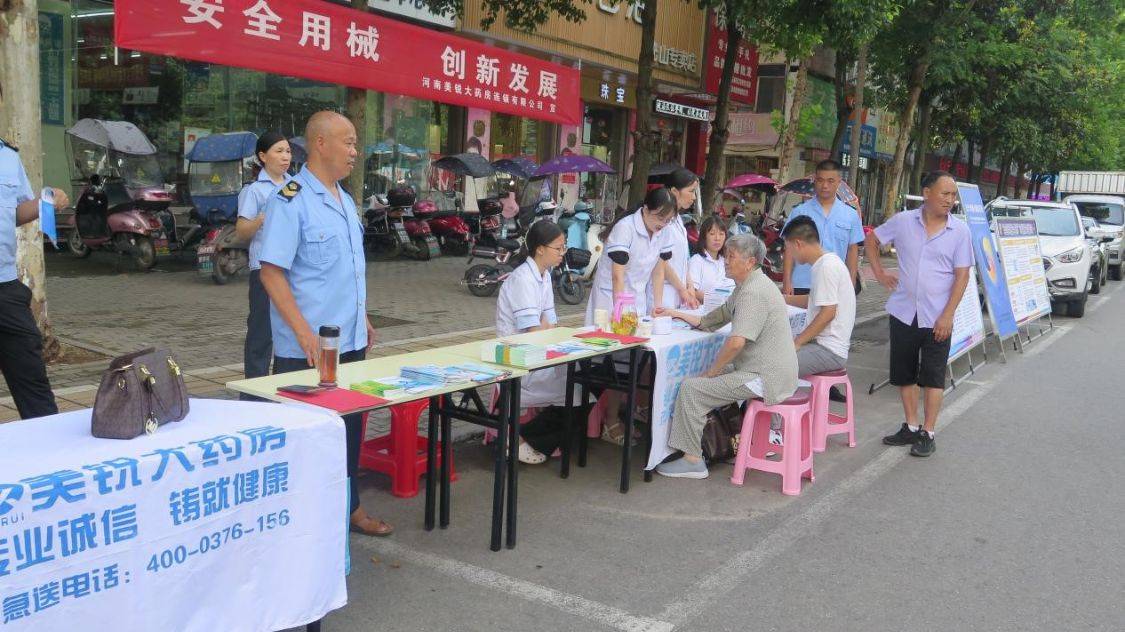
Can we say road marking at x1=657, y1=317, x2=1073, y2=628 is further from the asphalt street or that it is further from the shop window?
the shop window

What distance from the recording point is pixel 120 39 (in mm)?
6434

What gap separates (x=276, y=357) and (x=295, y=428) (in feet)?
3.87

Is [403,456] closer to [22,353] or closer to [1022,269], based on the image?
[22,353]

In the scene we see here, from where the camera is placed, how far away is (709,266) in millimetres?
7496

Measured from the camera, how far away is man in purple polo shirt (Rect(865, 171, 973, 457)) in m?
6.11

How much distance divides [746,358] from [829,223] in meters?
2.57

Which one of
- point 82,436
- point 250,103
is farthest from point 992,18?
point 82,436

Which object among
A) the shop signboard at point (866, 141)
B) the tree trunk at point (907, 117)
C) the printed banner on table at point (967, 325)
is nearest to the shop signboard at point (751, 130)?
the shop signboard at point (866, 141)

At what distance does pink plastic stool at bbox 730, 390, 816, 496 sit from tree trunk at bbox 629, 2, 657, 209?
259 inches

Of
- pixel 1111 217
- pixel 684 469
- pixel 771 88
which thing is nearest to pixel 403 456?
pixel 684 469

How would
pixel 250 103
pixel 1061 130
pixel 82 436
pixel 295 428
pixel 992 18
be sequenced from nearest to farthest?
1. pixel 82 436
2. pixel 295 428
3. pixel 250 103
4. pixel 992 18
5. pixel 1061 130

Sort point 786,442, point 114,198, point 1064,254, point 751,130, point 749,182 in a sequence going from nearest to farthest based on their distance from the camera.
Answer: point 786,442 → point 114,198 → point 1064,254 → point 749,182 → point 751,130

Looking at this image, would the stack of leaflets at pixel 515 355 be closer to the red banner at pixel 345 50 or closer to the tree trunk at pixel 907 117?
the red banner at pixel 345 50

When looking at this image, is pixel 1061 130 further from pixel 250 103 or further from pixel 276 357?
pixel 276 357
